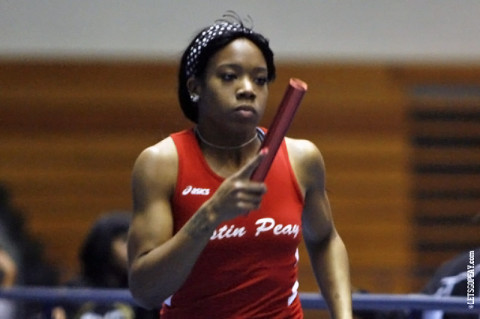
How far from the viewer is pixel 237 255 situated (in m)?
2.89

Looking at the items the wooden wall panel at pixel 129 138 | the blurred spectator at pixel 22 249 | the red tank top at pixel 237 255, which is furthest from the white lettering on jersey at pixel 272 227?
the wooden wall panel at pixel 129 138

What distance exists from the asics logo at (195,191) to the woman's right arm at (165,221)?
0.13ft

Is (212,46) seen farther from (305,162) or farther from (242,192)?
(242,192)

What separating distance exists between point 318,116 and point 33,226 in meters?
2.69

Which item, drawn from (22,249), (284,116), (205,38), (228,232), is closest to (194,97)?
(205,38)

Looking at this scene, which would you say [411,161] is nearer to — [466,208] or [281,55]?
[466,208]

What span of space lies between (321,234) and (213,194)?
0.53 m

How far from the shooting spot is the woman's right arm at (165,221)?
248cm

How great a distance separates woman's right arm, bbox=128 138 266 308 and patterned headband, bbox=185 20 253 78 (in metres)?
0.21

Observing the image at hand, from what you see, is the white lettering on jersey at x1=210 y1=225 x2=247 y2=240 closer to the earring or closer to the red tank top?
the red tank top

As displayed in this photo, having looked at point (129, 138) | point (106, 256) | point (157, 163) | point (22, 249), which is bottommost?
point (22, 249)

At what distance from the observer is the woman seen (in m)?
2.83

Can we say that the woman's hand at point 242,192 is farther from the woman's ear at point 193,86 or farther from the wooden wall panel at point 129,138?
the wooden wall panel at point 129,138

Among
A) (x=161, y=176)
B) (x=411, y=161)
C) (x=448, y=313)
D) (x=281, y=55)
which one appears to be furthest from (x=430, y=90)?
(x=161, y=176)
